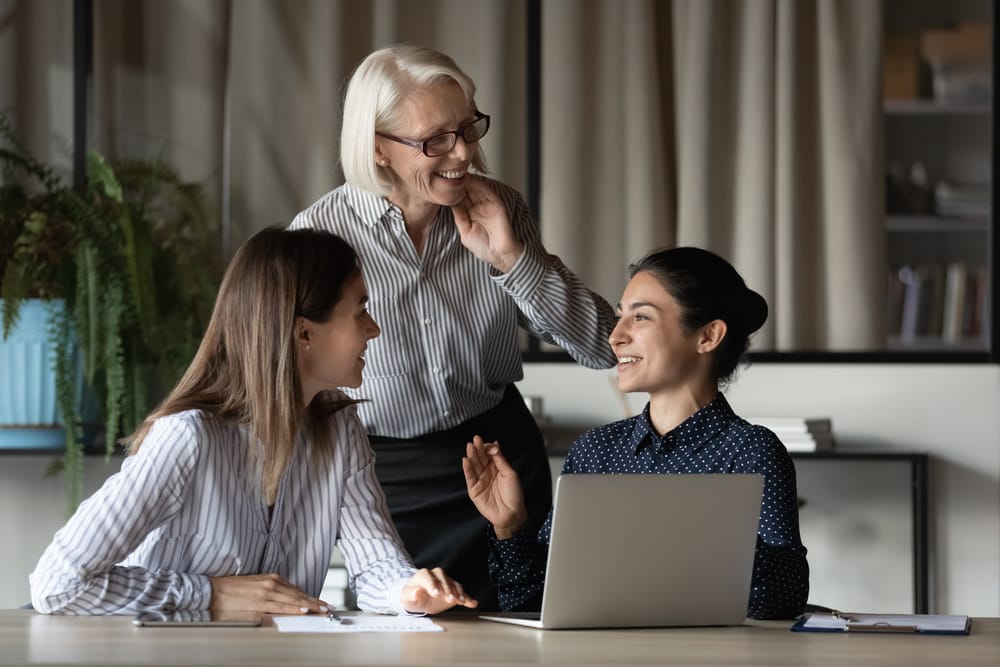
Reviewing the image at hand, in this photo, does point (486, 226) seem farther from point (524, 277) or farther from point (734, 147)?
point (734, 147)

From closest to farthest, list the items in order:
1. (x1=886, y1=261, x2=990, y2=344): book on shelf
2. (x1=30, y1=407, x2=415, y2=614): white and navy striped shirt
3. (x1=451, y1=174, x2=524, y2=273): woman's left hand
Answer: (x1=30, y1=407, x2=415, y2=614): white and navy striped shirt
(x1=451, y1=174, x2=524, y2=273): woman's left hand
(x1=886, y1=261, x2=990, y2=344): book on shelf

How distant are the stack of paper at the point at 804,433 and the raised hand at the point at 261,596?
6.30 feet

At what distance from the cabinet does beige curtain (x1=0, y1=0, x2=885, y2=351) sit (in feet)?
0.25

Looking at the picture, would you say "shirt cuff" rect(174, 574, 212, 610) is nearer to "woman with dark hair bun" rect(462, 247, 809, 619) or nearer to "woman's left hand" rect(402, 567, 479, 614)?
"woman's left hand" rect(402, 567, 479, 614)

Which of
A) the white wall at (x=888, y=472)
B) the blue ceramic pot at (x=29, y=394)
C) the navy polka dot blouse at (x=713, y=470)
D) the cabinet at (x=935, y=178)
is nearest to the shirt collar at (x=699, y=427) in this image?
the navy polka dot blouse at (x=713, y=470)

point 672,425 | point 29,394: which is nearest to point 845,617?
point 672,425

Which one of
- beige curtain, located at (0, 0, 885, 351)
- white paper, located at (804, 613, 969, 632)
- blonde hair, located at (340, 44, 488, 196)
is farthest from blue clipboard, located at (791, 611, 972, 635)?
beige curtain, located at (0, 0, 885, 351)

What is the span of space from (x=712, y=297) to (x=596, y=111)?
1689 mm

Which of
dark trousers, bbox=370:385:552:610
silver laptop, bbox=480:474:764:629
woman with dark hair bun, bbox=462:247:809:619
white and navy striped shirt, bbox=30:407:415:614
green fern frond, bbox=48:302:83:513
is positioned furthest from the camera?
green fern frond, bbox=48:302:83:513

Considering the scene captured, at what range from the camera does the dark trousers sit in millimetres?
2482

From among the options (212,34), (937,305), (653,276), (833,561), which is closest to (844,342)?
(937,305)

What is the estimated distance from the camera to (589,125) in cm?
382

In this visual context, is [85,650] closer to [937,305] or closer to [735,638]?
[735,638]

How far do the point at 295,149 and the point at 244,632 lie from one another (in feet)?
8.08
